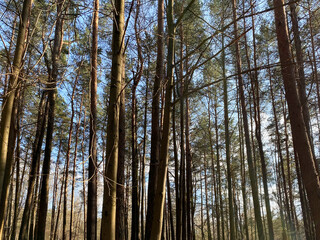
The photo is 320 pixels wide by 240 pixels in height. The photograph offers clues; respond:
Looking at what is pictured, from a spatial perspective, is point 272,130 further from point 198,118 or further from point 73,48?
point 73,48

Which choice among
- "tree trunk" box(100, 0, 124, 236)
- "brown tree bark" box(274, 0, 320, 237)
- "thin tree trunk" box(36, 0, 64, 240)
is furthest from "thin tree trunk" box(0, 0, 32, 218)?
"brown tree bark" box(274, 0, 320, 237)

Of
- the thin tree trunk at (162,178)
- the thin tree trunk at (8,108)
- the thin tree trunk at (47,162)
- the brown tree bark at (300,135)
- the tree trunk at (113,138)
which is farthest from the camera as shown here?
the thin tree trunk at (47,162)

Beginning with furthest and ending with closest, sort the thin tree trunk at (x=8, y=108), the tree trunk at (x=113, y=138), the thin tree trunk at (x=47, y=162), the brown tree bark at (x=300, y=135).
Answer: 1. the thin tree trunk at (x=47, y=162)
2. the brown tree bark at (x=300, y=135)
3. the thin tree trunk at (x=8, y=108)
4. the tree trunk at (x=113, y=138)

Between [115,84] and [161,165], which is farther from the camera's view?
[161,165]

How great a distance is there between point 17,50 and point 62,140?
38.6 feet

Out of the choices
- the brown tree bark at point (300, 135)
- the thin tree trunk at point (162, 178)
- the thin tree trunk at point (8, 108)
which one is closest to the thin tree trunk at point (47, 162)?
the thin tree trunk at point (8, 108)

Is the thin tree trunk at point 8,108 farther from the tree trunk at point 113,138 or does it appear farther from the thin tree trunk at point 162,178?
the thin tree trunk at point 162,178

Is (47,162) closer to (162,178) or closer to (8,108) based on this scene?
(8,108)

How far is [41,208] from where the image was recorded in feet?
18.7

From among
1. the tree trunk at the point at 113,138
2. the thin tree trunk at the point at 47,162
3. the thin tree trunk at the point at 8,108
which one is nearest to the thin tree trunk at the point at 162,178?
the tree trunk at the point at 113,138

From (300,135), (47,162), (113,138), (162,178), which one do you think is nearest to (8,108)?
(113,138)

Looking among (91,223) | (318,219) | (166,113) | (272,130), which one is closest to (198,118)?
(272,130)

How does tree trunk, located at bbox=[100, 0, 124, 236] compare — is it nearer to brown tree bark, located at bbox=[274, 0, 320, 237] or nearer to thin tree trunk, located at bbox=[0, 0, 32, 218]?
thin tree trunk, located at bbox=[0, 0, 32, 218]

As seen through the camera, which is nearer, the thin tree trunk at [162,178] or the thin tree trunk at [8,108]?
the thin tree trunk at [162,178]
